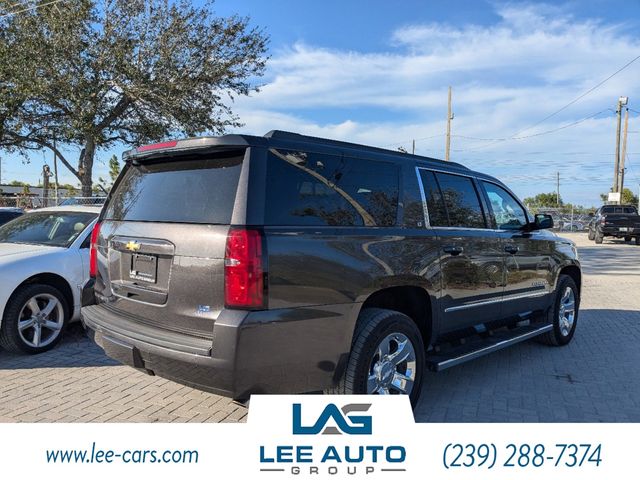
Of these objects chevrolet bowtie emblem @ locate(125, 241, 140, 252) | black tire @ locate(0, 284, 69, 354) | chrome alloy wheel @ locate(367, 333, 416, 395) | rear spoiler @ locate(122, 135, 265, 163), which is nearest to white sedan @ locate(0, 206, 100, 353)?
black tire @ locate(0, 284, 69, 354)

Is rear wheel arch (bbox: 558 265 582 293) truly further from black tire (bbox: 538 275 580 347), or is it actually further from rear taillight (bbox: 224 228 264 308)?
rear taillight (bbox: 224 228 264 308)

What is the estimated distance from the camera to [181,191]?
128 inches

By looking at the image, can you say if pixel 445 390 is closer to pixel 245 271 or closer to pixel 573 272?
pixel 245 271

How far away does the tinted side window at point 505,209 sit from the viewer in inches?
194

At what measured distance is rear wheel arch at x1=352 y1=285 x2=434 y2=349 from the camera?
3.68 metres

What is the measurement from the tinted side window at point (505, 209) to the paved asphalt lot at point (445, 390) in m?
1.47

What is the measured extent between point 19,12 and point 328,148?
14.2 meters

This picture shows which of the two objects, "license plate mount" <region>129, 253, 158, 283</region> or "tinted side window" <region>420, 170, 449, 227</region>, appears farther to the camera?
"tinted side window" <region>420, 170, 449, 227</region>

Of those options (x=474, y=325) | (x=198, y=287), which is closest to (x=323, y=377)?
(x=198, y=287)

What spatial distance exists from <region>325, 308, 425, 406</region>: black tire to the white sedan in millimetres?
3503

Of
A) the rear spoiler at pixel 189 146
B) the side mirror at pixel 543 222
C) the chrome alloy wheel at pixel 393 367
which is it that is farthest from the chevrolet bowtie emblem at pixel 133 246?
the side mirror at pixel 543 222

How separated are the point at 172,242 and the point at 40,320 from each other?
9.97 feet

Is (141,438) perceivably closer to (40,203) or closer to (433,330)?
(433,330)

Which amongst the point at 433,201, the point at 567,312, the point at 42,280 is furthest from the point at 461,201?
the point at 42,280
